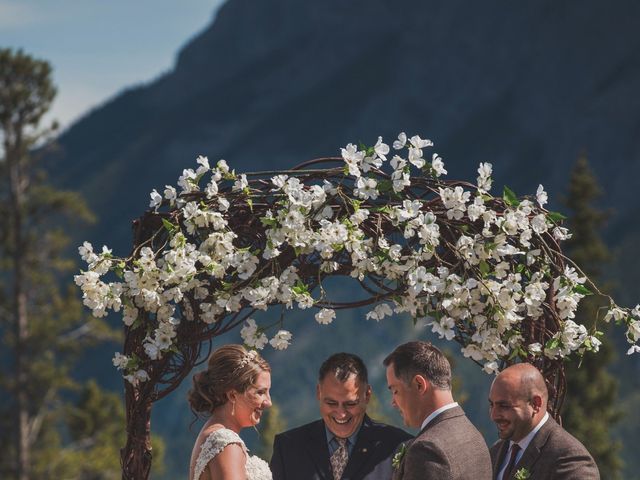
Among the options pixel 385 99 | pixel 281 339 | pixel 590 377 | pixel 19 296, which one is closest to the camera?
pixel 281 339

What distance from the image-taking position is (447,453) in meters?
4.49

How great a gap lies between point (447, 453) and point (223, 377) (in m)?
1.16

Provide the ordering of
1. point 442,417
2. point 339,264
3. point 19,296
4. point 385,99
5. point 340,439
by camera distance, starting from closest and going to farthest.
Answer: point 442,417 < point 339,264 < point 340,439 < point 19,296 < point 385,99

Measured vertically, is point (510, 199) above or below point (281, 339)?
above

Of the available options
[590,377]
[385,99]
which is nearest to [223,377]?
[590,377]

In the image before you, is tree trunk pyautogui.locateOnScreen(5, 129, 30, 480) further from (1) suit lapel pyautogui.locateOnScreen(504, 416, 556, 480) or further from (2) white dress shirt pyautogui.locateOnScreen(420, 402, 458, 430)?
(2) white dress shirt pyautogui.locateOnScreen(420, 402, 458, 430)

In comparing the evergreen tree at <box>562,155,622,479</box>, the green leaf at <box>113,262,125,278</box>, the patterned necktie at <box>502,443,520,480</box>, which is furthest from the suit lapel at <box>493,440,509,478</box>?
the evergreen tree at <box>562,155,622,479</box>

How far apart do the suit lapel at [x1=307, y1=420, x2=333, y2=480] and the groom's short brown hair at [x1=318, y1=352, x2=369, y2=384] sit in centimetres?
39

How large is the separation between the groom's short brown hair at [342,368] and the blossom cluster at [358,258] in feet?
0.67

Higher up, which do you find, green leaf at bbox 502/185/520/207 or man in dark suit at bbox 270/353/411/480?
green leaf at bbox 502/185/520/207

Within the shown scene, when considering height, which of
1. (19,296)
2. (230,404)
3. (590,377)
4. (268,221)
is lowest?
(230,404)

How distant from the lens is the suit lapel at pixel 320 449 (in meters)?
5.39

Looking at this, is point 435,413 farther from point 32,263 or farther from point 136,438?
point 32,263

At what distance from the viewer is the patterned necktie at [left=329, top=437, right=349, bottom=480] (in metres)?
5.42
